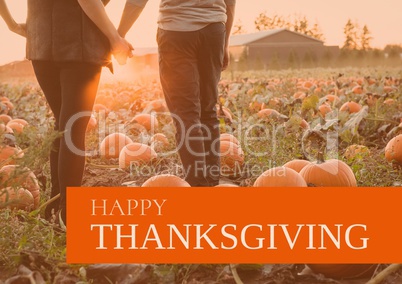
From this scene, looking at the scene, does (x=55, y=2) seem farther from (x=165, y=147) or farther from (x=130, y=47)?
(x=165, y=147)

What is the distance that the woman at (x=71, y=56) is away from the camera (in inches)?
111

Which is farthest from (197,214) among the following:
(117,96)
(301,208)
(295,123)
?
(117,96)

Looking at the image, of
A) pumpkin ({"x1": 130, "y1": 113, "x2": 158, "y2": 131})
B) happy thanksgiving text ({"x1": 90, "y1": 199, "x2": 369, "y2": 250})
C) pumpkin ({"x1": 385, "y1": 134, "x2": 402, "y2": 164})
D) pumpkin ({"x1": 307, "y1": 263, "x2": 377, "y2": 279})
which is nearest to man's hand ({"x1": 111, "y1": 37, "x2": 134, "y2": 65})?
happy thanksgiving text ({"x1": 90, "y1": 199, "x2": 369, "y2": 250})

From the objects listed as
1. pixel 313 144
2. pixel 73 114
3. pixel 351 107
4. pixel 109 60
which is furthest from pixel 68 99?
pixel 351 107

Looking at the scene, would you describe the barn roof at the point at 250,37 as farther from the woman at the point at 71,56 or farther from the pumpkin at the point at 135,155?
the woman at the point at 71,56

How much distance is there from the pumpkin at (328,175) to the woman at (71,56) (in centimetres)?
121

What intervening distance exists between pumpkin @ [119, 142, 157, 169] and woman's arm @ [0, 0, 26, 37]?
50.0 inches

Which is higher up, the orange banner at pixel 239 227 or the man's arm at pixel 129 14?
the man's arm at pixel 129 14

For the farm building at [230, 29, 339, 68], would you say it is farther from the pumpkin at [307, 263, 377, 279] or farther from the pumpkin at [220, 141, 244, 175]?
the pumpkin at [307, 263, 377, 279]

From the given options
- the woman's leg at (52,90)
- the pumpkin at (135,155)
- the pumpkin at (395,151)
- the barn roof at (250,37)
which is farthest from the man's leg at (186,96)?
the barn roof at (250,37)

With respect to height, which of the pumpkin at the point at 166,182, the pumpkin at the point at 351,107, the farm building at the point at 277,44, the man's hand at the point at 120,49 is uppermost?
the farm building at the point at 277,44

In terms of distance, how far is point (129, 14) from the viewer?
3215mm

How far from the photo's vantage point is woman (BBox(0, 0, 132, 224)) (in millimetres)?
2816

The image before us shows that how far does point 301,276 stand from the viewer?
2.29m
